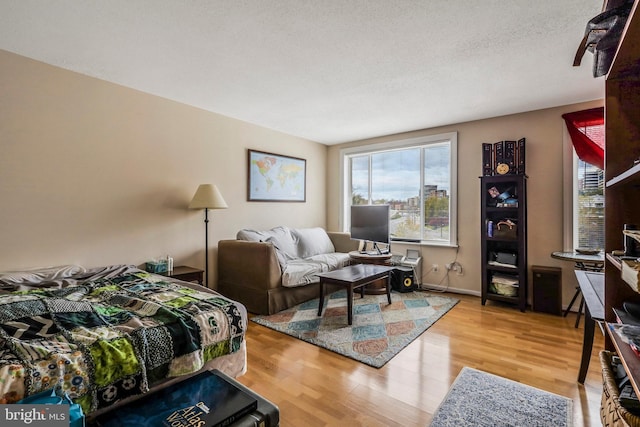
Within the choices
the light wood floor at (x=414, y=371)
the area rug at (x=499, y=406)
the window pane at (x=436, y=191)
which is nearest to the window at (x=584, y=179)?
the light wood floor at (x=414, y=371)

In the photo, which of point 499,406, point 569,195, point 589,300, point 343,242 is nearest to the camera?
point 589,300

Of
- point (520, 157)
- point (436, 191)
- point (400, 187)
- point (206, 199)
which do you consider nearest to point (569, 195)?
point (520, 157)

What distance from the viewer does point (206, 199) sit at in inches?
133

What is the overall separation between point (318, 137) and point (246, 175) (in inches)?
57.9

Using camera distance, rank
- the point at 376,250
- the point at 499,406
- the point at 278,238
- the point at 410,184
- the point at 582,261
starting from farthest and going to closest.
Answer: the point at 410,184, the point at 376,250, the point at 278,238, the point at 582,261, the point at 499,406

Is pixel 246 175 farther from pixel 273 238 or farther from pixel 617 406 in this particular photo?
pixel 617 406

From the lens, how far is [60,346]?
1224 millimetres

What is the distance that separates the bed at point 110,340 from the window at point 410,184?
11.2ft

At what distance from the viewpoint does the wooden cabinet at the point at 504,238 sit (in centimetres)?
347

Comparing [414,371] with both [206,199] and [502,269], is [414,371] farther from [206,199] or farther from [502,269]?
[206,199]

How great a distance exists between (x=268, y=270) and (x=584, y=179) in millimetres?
3638

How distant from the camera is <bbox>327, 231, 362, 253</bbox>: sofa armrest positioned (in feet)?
16.1

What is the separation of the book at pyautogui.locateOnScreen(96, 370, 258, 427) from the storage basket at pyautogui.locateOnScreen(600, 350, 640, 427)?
4.06 ft

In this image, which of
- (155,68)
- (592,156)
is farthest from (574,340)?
(155,68)
